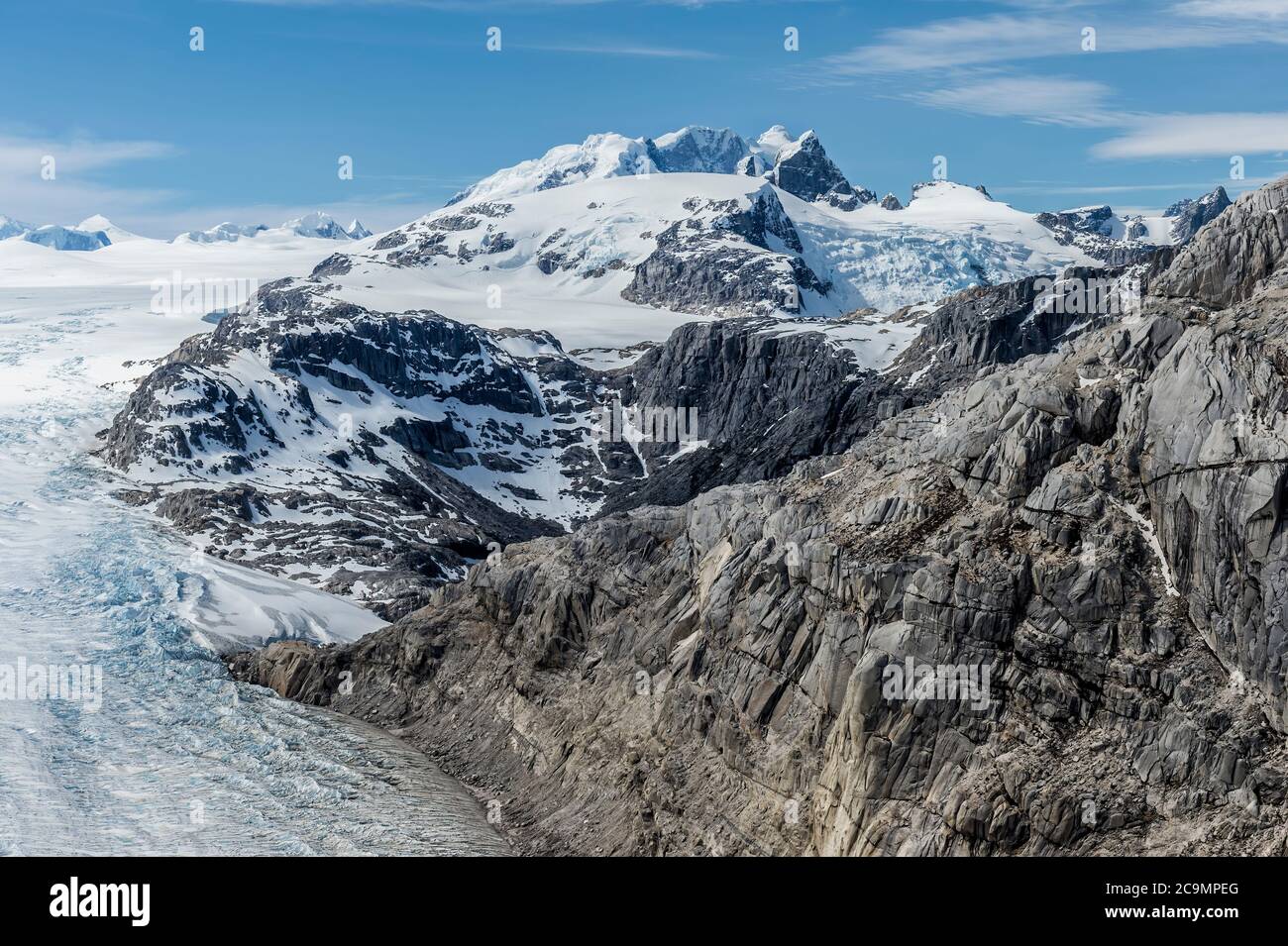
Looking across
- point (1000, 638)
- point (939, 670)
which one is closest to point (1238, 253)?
point (1000, 638)

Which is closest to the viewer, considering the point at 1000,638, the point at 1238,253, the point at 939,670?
the point at 1000,638

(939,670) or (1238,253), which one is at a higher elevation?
(1238,253)

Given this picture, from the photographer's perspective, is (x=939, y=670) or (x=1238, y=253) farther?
(x=1238, y=253)

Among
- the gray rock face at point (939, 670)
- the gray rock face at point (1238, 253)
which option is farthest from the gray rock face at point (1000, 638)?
the gray rock face at point (1238, 253)

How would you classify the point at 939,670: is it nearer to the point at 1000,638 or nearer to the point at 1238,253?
the point at 1000,638

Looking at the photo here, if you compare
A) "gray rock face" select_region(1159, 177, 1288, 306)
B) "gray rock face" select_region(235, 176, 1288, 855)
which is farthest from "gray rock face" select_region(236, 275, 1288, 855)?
"gray rock face" select_region(1159, 177, 1288, 306)

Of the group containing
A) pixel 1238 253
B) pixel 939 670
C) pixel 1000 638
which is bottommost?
pixel 939 670

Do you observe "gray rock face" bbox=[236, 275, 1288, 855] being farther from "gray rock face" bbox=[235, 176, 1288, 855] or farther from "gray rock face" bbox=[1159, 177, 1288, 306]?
"gray rock face" bbox=[1159, 177, 1288, 306]
